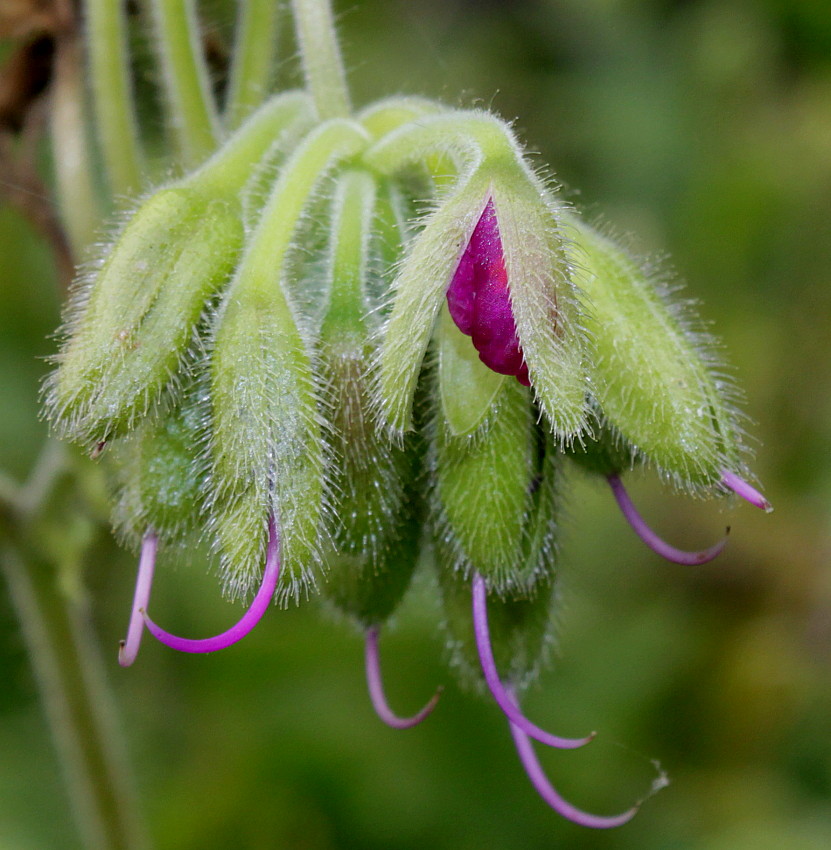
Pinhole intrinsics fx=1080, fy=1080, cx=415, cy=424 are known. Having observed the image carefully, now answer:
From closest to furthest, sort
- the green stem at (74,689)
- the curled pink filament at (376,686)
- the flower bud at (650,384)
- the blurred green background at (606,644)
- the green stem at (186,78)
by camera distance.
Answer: the flower bud at (650,384)
the curled pink filament at (376,686)
the green stem at (186,78)
the green stem at (74,689)
the blurred green background at (606,644)

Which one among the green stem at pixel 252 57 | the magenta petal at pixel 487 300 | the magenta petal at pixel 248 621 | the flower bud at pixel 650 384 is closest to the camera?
the magenta petal at pixel 248 621

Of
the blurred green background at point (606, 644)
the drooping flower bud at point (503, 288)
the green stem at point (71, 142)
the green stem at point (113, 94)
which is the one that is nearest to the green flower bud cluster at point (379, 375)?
the drooping flower bud at point (503, 288)

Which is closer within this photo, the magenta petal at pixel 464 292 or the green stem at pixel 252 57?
the magenta petal at pixel 464 292

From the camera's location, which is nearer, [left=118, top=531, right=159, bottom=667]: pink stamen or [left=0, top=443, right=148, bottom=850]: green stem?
[left=118, top=531, right=159, bottom=667]: pink stamen

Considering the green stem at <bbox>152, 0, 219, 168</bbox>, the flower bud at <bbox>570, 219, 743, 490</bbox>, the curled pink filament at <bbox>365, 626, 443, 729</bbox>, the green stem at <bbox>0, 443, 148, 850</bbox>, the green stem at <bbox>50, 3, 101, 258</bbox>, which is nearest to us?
the flower bud at <bbox>570, 219, 743, 490</bbox>

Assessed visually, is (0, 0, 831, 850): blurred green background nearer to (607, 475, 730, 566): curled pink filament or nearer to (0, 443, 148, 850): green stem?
(0, 443, 148, 850): green stem

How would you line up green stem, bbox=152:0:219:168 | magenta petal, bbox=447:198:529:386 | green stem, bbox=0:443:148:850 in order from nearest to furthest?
magenta petal, bbox=447:198:529:386 < green stem, bbox=152:0:219:168 < green stem, bbox=0:443:148:850

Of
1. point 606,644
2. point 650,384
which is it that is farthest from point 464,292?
point 606,644

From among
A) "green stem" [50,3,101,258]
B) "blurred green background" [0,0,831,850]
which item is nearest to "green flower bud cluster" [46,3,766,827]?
"green stem" [50,3,101,258]

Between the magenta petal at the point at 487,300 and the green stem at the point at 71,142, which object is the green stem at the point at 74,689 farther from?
the magenta petal at the point at 487,300
